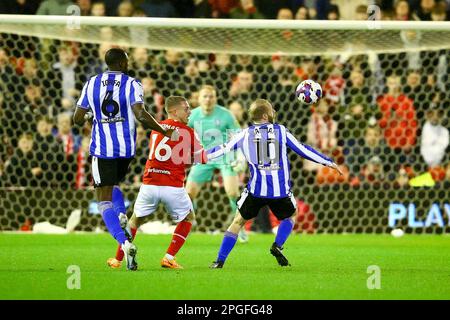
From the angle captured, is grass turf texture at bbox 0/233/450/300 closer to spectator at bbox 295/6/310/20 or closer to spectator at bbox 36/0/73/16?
spectator at bbox 295/6/310/20

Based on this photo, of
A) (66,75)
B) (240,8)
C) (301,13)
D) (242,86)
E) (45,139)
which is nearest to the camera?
(45,139)

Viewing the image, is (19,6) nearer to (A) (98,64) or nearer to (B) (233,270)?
(A) (98,64)

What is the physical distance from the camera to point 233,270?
7.73 m

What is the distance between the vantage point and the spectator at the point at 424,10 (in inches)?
579

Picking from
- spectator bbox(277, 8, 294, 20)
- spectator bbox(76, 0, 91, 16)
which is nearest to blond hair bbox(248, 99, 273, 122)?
spectator bbox(277, 8, 294, 20)

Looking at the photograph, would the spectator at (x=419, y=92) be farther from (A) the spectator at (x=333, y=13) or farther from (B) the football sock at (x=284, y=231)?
(B) the football sock at (x=284, y=231)

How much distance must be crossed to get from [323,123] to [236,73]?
1.45 m

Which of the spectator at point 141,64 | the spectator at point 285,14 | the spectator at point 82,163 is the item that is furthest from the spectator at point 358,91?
the spectator at point 82,163

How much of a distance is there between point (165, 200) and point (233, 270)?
82 centimetres

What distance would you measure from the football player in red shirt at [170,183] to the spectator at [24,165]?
5.08 meters

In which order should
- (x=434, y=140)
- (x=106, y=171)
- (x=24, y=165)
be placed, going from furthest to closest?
(x=434, y=140) < (x=24, y=165) < (x=106, y=171)

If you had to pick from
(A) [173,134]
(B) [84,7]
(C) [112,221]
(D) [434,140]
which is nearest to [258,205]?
(A) [173,134]

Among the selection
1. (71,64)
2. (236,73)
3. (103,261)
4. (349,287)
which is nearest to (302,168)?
(236,73)

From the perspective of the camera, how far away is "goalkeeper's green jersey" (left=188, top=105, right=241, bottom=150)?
11320mm
